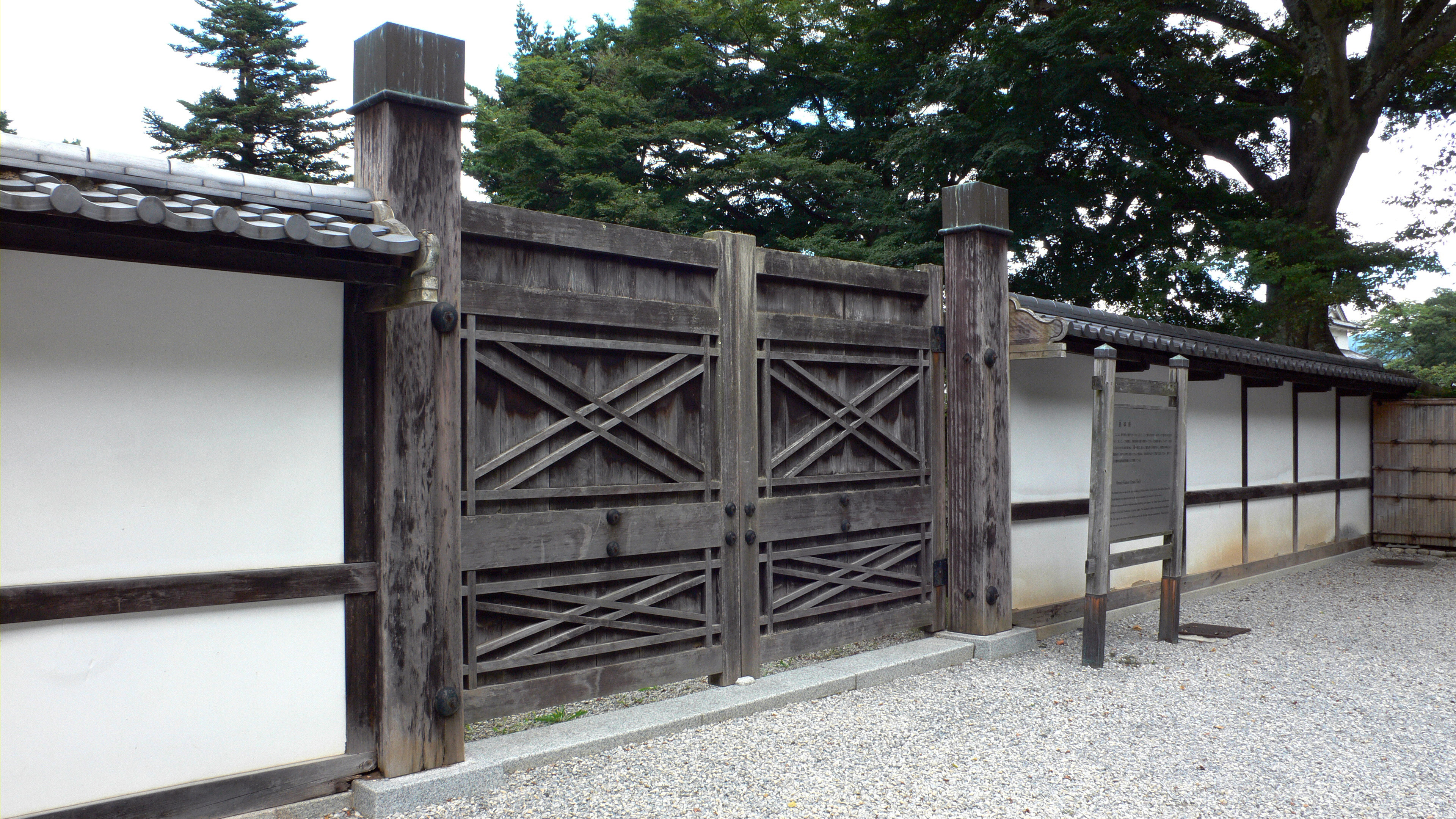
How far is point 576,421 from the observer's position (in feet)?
14.3

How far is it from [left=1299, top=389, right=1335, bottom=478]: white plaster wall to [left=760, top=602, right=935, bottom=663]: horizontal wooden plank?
22.1ft

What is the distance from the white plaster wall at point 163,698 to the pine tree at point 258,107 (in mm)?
20219

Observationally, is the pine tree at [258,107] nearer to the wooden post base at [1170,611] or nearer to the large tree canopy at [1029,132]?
the large tree canopy at [1029,132]

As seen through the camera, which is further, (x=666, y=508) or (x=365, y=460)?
(x=666, y=508)

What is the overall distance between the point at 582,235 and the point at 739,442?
4.64ft

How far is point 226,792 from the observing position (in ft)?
10.6

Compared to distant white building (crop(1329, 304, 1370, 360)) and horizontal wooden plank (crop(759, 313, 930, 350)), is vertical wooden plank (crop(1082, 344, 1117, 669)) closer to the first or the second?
horizontal wooden plank (crop(759, 313, 930, 350))

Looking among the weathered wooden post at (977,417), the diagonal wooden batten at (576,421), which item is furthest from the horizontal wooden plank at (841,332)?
the diagonal wooden batten at (576,421)

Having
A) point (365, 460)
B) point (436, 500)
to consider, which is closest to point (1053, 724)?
point (436, 500)

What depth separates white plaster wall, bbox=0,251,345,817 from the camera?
116 inches

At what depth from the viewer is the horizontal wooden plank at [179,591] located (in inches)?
115

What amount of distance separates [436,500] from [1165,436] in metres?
5.18

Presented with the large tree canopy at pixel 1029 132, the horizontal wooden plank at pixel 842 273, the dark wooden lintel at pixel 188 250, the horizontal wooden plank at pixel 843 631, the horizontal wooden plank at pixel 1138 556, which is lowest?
the horizontal wooden plank at pixel 843 631

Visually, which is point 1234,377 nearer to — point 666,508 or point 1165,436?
point 1165,436
